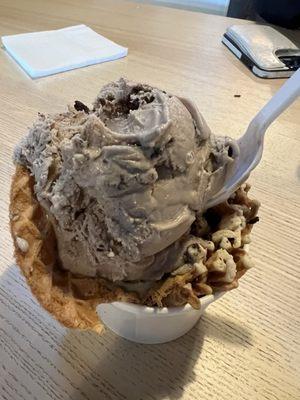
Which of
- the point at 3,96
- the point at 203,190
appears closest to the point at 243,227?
the point at 203,190

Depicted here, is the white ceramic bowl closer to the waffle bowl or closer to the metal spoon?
the waffle bowl

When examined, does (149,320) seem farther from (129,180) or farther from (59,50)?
(59,50)

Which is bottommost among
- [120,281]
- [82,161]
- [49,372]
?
[49,372]

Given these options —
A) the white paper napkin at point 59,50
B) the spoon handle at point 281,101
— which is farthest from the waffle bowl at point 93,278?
the white paper napkin at point 59,50

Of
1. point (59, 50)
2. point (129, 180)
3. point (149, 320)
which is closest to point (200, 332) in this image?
point (149, 320)

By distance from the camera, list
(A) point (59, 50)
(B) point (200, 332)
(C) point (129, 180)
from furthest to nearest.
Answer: (A) point (59, 50)
(B) point (200, 332)
(C) point (129, 180)

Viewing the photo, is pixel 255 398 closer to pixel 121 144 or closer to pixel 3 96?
pixel 121 144
